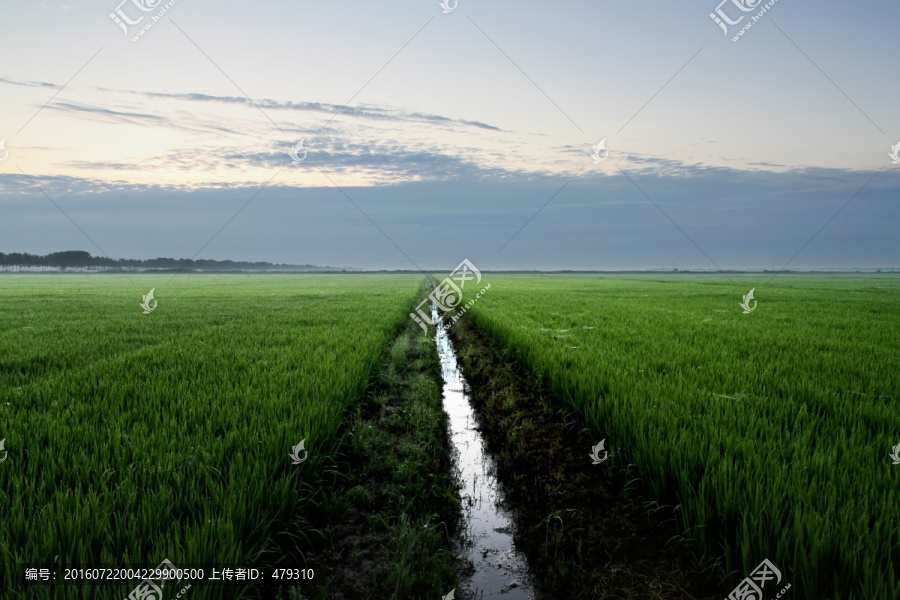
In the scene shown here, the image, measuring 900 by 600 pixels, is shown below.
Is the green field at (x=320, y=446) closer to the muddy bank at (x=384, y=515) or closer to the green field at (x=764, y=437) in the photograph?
the green field at (x=764, y=437)

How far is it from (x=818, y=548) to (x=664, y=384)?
2939 mm

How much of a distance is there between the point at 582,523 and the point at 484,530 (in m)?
0.67

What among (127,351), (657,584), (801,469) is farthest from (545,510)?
(127,351)

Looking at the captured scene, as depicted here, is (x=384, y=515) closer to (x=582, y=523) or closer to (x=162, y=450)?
(x=582, y=523)

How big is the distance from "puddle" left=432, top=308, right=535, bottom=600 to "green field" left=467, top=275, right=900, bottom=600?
1.02m

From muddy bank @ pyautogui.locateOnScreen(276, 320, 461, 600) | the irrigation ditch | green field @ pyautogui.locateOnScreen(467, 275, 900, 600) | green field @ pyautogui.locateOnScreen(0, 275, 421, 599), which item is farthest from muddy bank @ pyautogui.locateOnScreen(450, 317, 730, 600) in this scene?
green field @ pyautogui.locateOnScreen(0, 275, 421, 599)

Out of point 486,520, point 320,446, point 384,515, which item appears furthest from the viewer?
point 320,446

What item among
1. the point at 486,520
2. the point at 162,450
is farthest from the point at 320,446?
the point at 486,520

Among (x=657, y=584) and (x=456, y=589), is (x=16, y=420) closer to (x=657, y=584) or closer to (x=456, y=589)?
(x=456, y=589)

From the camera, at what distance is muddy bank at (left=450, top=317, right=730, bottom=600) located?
→ 2.43 meters

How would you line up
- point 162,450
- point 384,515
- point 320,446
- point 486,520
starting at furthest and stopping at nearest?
1. point 320,446
2. point 486,520
3. point 384,515
4. point 162,450

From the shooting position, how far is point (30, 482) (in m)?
2.59

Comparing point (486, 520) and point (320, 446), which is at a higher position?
point (320, 446)

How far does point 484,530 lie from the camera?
3158 millimetres
